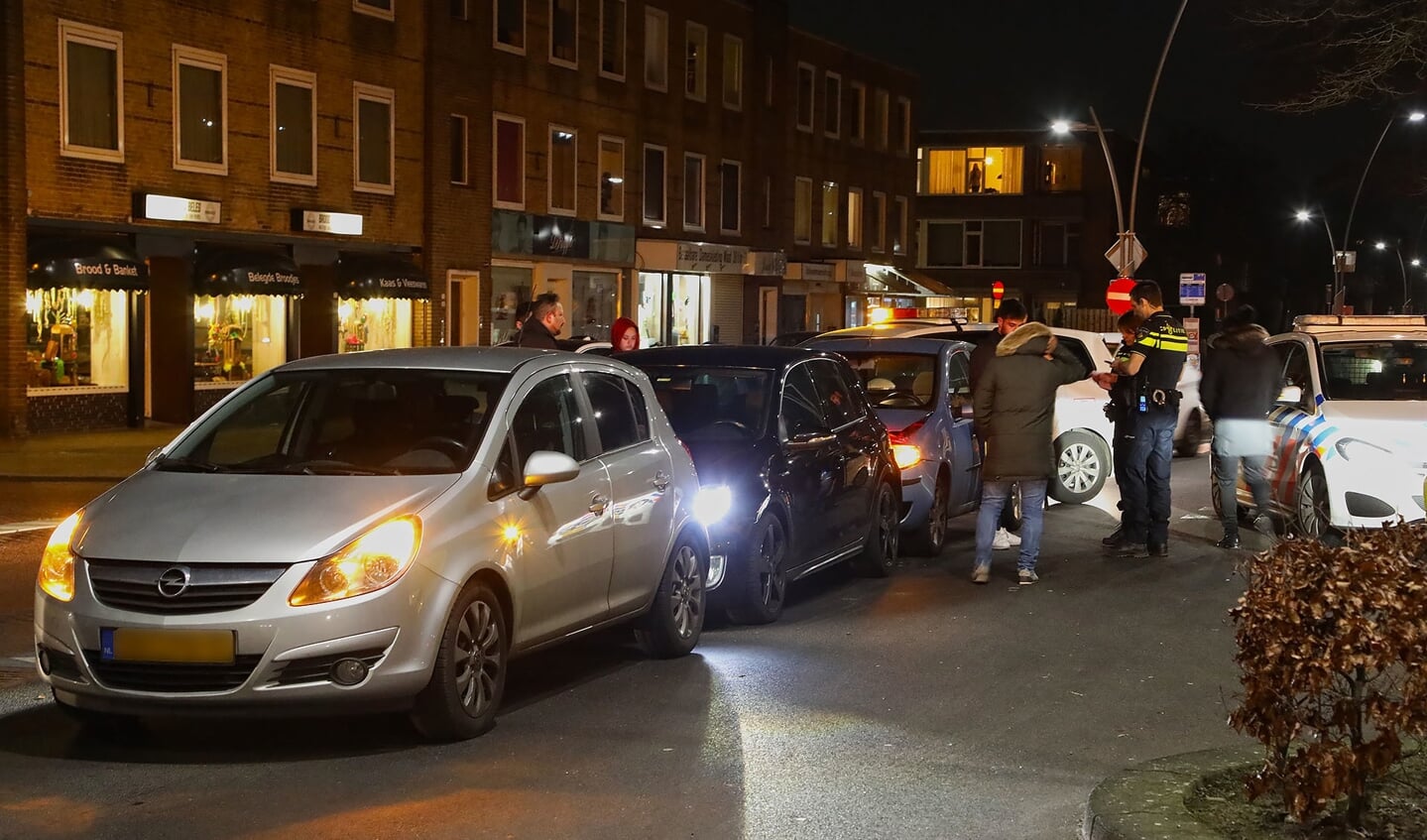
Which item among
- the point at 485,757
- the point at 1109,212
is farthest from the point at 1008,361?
the point at 1109,212

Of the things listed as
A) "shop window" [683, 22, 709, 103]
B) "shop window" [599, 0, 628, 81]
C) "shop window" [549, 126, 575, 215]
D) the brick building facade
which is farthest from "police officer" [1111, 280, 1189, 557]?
"shop window" [683, 22, 709, 103]

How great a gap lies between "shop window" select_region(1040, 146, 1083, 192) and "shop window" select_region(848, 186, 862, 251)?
2425 cm

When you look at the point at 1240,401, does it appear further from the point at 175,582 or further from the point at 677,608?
the point at 175,582

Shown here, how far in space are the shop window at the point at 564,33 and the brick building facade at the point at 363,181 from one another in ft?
0.26

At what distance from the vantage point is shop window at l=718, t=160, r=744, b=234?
45156mm

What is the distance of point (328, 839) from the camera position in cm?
572

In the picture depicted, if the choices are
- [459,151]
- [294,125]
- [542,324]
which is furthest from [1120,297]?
[542,324]

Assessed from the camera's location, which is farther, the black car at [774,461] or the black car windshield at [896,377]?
the black car windshield at [896,377]

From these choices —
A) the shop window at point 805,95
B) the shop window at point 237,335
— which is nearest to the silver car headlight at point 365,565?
the shop window at point 237,335

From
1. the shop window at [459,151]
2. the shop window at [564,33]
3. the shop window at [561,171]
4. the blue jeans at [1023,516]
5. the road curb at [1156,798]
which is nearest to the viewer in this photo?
the road curb at [1156,798]

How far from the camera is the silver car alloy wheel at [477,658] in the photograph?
7.07m

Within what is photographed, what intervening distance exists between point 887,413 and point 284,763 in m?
7.55

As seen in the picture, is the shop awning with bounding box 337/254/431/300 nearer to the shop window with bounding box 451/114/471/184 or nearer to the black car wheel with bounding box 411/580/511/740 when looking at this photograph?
the shop window with bounding box 451/114/471/184

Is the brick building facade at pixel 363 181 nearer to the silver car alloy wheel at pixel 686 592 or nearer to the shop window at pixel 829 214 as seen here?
the shop window at pixel 829 214
